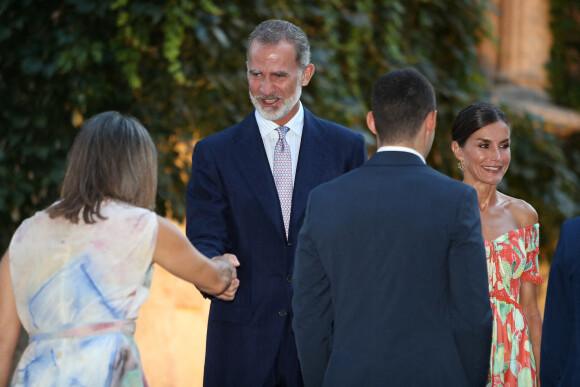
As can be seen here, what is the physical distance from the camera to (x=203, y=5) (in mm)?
5047

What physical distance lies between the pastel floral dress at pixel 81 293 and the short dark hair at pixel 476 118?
1642 millimetres

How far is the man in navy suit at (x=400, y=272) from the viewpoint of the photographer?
7.74 ft

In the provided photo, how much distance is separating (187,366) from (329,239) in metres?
4.04

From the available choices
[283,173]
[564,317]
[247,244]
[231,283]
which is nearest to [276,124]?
[283,173]

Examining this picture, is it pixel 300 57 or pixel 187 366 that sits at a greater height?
pixel 300 57

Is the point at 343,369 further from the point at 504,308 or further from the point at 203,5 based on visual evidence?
the point at 203,5

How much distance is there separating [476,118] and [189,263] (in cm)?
153

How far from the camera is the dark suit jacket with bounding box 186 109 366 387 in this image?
326 cm

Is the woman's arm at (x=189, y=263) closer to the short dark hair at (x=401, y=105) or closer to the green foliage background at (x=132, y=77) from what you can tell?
the short dark hair at (x=401, y=105)

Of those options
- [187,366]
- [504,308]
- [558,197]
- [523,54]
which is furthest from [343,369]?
[523,54]

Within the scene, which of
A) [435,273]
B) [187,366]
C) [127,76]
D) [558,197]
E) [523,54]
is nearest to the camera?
[435,273]

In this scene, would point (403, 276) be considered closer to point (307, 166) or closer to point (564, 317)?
point (564, 317)

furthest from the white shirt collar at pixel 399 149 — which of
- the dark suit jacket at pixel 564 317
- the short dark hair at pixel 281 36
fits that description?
the short dark hair at pixel 281 36

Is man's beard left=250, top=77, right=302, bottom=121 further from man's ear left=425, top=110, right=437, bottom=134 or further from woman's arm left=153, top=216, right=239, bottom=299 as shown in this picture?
man's ear left=425, top=110, right=437, bottom=134
